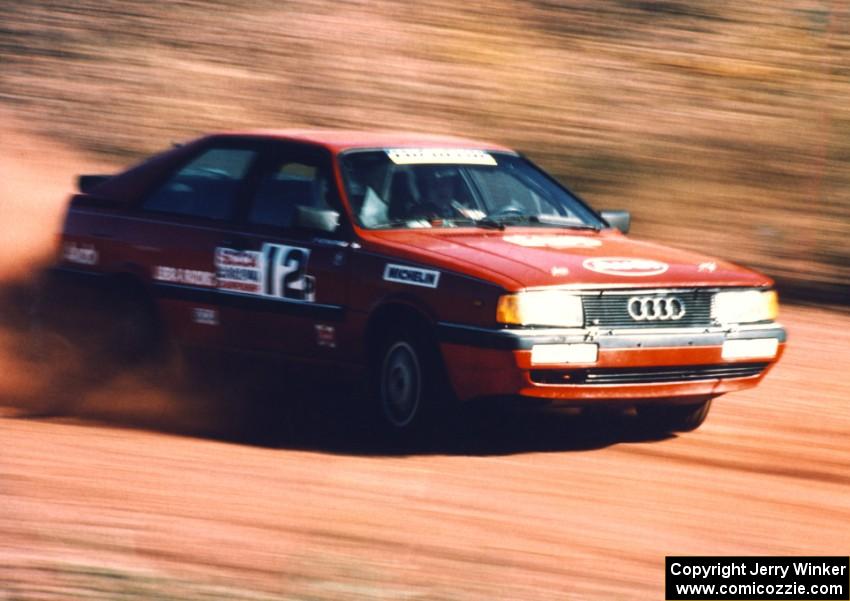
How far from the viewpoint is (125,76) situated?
16.5 meters

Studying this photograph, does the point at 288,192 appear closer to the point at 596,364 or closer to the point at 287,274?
the point at 287,274

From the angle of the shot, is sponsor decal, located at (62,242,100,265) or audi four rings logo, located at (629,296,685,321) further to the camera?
sponsor decal, located at (62,242,100,265)

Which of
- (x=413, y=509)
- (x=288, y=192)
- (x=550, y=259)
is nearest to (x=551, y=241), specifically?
(x=550, y=259)

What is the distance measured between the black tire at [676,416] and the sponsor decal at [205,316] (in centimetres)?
221

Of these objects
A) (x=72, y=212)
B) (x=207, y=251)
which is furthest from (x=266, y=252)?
(x=72, y=212)

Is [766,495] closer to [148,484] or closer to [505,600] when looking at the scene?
[505,600]

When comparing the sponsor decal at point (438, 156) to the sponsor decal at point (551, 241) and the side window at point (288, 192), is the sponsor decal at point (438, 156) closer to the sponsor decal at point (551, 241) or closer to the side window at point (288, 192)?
the side window at point (288, 192)

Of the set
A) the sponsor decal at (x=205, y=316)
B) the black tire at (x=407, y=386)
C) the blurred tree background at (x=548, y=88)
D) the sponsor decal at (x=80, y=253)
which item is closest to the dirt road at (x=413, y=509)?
the black tire at (x=407, y=386)

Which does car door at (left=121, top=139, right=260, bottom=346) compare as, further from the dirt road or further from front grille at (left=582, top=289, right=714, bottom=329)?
front grille at (left=582, top=289, right=714, bottom=329)

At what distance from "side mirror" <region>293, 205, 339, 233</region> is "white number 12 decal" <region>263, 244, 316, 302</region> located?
0.17 m

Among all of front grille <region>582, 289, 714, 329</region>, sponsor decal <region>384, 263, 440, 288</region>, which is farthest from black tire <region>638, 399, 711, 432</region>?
sponsor decal <region>384, 263, 440, 288</region>

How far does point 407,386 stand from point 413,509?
1.21 m

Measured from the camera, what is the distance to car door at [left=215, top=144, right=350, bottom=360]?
696 cm

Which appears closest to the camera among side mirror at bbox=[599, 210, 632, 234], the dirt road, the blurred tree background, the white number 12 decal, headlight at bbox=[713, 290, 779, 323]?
the dirt road
